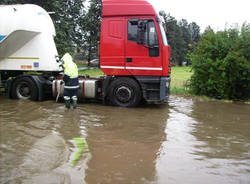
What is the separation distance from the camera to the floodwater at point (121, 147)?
3.43 m

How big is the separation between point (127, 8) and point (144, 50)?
1.41 meters

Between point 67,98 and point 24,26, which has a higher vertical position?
point 24,26

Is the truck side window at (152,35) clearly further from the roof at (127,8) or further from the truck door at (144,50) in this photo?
the roof at (127,8)

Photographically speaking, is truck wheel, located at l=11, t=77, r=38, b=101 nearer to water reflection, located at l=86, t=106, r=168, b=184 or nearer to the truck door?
water reflection, located at l=86, t=106, r=168, b=184

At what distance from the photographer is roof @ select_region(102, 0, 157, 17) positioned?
7.97 metres

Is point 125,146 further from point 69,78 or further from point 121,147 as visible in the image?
point 69,78

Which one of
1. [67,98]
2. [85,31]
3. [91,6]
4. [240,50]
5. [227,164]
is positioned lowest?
[227,164]

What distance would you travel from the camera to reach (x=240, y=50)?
1048cm

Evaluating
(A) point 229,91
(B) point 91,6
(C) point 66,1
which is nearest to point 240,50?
(A) point 229,91

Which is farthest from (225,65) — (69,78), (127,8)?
Answer: (69,78)

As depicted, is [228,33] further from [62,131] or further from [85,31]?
[85,31]

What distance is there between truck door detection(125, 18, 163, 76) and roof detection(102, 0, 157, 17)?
255 mm

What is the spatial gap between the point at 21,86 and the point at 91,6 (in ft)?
89.6

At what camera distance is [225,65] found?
10.2 meters
